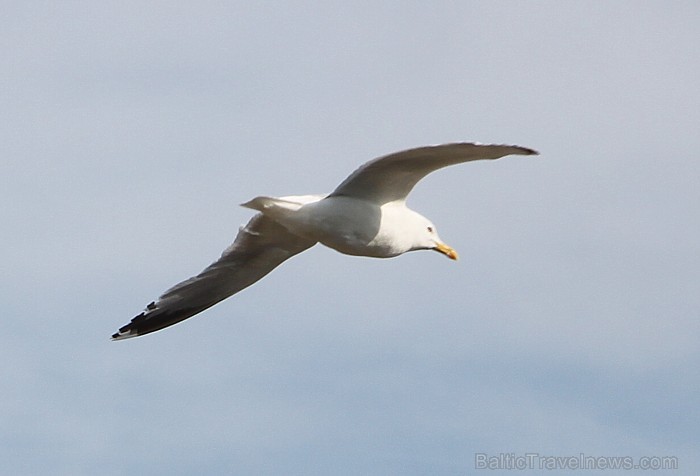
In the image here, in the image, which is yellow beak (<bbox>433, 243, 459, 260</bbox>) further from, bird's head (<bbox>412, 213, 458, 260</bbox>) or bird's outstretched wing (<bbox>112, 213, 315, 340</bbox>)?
bird's outstretched wing (<bbox>112, 213, 315, 340</bbox>)

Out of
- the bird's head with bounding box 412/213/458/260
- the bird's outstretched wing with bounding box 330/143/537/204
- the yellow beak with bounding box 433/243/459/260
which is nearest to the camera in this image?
the bird's outstretched wing with bounding box 330/143/537/204

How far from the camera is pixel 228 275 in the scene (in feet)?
43.8

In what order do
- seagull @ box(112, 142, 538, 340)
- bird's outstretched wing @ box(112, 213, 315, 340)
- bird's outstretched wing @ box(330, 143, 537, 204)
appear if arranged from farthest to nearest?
bird's outstretched wing @ box(112, 213, 315, 340) → seagull @ box(112, 142, 538, 340) → bird's outstretched wing @ box(330, 143, 537, 204)

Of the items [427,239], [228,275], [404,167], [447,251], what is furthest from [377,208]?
[228,275]

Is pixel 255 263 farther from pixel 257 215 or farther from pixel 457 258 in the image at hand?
pixel 457 258

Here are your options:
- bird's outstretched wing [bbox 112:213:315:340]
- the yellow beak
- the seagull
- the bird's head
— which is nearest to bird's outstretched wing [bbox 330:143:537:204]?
the seagull

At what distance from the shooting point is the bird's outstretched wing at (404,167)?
34.1 ft

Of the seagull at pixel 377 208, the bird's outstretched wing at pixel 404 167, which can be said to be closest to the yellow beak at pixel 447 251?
the seagull at pixel 377 208

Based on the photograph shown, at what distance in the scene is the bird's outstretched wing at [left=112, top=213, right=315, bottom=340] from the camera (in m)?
12.9

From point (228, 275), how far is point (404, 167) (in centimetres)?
285

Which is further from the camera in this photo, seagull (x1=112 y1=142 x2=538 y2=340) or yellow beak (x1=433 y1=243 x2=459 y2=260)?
yellow beak (x1=433 y1=243 x2=459 y2=260)

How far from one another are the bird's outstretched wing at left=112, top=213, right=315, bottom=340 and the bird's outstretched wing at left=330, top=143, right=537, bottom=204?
1619 millimetres

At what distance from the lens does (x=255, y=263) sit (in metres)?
13.3

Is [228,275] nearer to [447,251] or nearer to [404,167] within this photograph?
[447,251]
